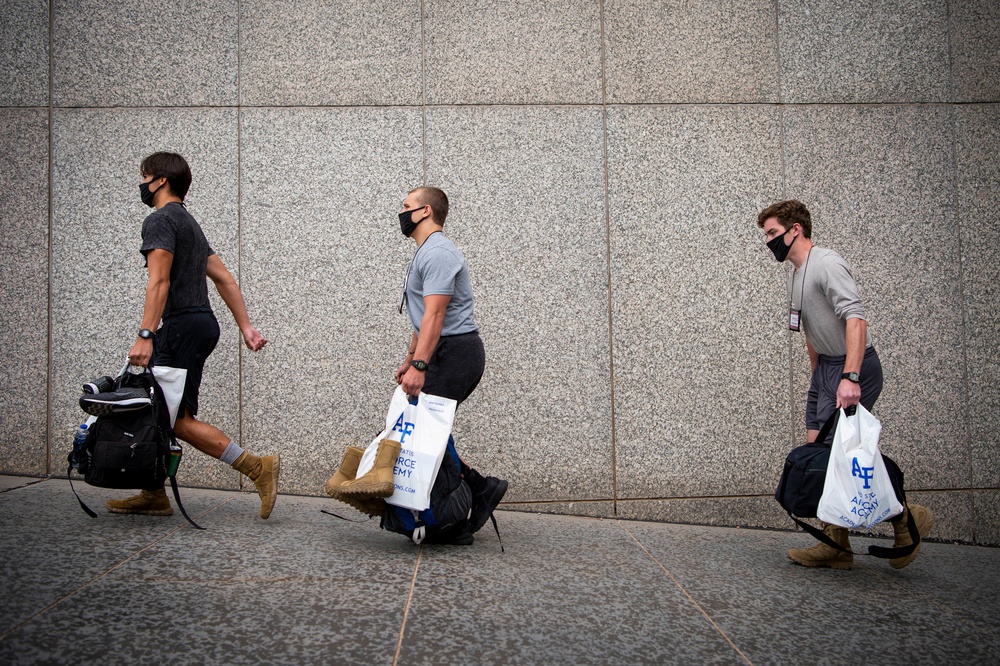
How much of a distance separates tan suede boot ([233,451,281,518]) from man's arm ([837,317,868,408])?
290 centimetres

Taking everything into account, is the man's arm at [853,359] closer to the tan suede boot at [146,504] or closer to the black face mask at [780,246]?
the black face mask at [780,246]

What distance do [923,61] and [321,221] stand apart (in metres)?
4.51

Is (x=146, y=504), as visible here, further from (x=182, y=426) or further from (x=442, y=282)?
(x=442, y=282)

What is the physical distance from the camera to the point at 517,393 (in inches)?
208

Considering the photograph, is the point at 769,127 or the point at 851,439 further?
the point at 769,127

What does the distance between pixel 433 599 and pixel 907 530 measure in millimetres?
2434

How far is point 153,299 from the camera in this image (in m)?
3.62

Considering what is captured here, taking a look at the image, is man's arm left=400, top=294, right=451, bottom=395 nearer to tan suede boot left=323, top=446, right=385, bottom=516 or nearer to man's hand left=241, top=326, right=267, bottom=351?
tan suede boot left=323, top=446, right=385, bottom=516

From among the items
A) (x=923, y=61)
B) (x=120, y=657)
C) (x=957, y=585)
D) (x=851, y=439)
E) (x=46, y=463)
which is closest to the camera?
(x=120, y=657)

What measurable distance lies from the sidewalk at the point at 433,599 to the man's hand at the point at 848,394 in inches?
34.0

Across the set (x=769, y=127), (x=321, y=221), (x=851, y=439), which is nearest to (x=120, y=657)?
(x=851, y=439)

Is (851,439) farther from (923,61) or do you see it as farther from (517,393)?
(923,61)

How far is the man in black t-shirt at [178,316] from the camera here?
3.68 metres

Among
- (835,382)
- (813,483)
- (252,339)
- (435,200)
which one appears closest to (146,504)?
(252,339)
